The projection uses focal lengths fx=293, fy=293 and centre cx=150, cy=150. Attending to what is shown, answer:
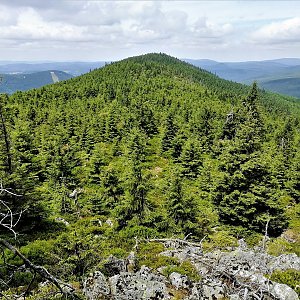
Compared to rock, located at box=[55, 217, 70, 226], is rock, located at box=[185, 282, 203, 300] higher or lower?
Result: higher

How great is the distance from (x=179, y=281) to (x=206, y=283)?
A: 34.4 inches

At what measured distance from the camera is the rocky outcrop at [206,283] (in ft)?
22.5

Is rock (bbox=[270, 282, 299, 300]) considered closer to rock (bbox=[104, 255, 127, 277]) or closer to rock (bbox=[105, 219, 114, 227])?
rock (bbox=[104, 255, 127, 277])

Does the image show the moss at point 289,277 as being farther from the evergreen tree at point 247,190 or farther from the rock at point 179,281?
the evergreen tree at point 247,190

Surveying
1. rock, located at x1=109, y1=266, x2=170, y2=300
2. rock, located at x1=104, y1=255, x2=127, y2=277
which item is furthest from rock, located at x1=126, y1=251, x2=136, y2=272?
rock, located at x1=109, y1=266, x2=170, y2=300

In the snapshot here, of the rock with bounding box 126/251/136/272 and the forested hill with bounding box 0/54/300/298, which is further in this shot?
the forested hill with bounding box 0/54/300/298

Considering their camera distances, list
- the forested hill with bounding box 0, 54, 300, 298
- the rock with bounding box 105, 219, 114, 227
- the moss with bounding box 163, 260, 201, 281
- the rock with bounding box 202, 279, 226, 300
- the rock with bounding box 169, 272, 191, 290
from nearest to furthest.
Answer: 1. the rock with bounding box 202, 279, 226, 300
2. the rock with bounding box 169, 272, 191, 290
3. the moss with bounding box 163, 260, 201, 281
4. the forested hill with bounding box 0, 54, 300, 298
5. the rock with bounding box 105, 219, 114, 227

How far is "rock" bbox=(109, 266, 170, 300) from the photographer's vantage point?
6.90m

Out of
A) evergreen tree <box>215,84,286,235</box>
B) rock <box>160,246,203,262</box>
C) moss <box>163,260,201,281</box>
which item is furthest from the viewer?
evergreen tree <box>215,84,286,235</box>

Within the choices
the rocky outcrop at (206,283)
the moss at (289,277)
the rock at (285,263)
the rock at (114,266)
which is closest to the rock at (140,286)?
the rocky outcrop at (206,283)

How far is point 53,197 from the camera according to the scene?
2450cm

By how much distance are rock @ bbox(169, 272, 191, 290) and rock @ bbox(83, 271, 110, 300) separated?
1859 millimetres

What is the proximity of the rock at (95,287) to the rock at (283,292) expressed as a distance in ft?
13.1

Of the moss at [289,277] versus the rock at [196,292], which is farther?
the moss at [289,277]
